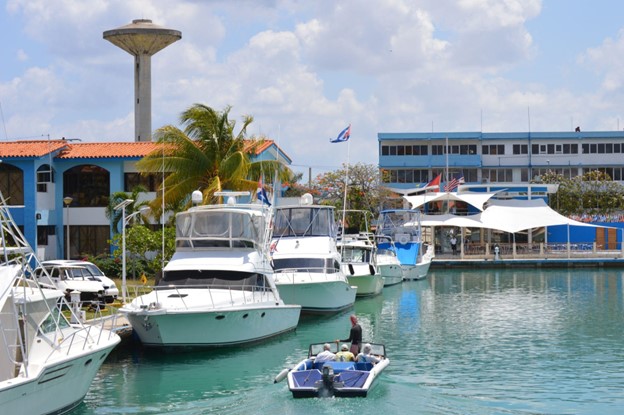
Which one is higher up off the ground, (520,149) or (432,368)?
(520,149)

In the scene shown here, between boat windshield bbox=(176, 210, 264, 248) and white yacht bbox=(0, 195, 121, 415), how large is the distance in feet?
33.8

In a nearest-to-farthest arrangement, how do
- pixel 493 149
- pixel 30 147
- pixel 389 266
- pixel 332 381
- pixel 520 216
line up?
pixel 332 381 < pixel 30 147 < pixel 389 266 < pixel 520 216 < pixel 493 149

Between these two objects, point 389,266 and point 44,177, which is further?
point 44,177

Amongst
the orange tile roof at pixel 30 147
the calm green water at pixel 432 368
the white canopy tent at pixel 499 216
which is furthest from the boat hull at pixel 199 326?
the white canopy tent at pixel 499 216

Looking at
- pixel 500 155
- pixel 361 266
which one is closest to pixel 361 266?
pixel 361 266

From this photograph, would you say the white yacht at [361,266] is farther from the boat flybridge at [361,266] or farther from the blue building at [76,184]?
the blue building at [76,184]

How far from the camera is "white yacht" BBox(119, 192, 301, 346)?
27250 millimetres

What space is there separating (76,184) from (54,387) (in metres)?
36.8

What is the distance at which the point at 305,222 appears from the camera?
136 feet

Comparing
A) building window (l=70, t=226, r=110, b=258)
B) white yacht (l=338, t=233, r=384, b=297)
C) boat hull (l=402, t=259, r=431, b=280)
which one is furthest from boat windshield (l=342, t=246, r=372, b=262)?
building window (l=70, t=226, r=110, b=258)

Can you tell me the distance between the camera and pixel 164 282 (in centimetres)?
3042

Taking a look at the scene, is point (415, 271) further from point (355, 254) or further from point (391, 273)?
point (355, 254)

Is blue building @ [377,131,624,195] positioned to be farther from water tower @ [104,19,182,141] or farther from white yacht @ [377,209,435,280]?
water tower @ [104,19,182,141]

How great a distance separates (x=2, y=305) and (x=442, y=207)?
62242 millimetres
